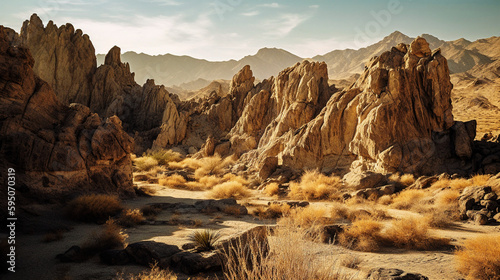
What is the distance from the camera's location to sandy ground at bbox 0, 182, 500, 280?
645cm

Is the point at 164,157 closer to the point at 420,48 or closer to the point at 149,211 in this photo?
the point at 149,211

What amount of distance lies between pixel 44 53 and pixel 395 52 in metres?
50.7

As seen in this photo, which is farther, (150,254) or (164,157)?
(164,157)

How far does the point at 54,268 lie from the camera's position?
665 centimetres

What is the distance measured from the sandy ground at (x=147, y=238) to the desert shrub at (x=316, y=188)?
5.21 metres

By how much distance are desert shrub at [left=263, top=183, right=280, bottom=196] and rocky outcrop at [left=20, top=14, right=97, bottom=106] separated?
130 ft

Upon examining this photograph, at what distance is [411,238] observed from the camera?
876 cm

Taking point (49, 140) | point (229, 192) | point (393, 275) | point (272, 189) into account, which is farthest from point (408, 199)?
point (49, 140)

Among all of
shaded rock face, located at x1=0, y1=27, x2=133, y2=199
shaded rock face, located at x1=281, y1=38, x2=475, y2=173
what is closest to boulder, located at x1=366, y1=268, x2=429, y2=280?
shaded rock face, located at x1=0, y1=27, x2=133, y2=199

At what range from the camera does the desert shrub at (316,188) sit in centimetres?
1788

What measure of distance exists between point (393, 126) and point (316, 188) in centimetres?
702

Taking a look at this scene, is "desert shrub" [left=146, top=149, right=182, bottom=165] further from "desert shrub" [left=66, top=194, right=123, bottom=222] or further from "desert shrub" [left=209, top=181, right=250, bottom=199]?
"desert shrub" [left=66, top=194, right=123, bottom=222]

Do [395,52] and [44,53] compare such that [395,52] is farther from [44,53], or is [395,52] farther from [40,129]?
[44,53]

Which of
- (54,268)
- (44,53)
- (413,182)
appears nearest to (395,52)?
(413,182)
